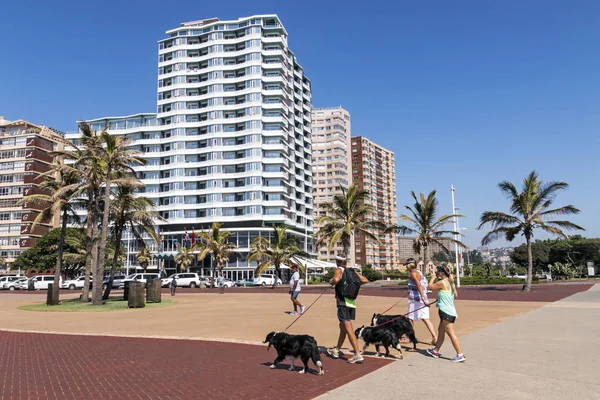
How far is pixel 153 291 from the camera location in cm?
2389

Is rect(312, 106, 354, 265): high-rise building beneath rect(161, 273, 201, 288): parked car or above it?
above

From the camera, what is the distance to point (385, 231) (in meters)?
33.7

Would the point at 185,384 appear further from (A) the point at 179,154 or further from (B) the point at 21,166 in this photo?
(B) the point at 21,166

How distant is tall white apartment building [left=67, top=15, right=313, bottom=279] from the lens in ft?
249

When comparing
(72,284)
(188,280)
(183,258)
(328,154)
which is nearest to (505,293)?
(188,280)

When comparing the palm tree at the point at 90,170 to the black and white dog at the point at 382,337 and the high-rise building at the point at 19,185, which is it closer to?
the black and white dog at the point at 382,337

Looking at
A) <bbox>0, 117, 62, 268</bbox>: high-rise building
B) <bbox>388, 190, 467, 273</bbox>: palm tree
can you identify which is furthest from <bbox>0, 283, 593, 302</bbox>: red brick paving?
<bbox>0, 117, 62, 268</bbox>: high-rise building

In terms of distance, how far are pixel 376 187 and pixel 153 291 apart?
12521 cm

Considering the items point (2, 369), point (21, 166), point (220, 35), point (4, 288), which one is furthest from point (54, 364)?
point (21, 166)

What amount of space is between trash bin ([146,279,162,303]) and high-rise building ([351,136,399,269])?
350ft

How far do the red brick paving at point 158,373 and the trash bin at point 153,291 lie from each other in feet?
45.4

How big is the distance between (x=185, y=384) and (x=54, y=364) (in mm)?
3225

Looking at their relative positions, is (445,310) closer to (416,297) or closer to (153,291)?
(416,297)

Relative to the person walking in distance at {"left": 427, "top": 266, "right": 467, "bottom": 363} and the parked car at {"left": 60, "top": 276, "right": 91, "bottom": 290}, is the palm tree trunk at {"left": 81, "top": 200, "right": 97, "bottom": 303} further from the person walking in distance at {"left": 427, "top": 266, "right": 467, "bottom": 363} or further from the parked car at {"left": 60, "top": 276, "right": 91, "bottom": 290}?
Answer: the parked car at {"left": 60, "top": 276, "right": 91, "bottom": 290}
